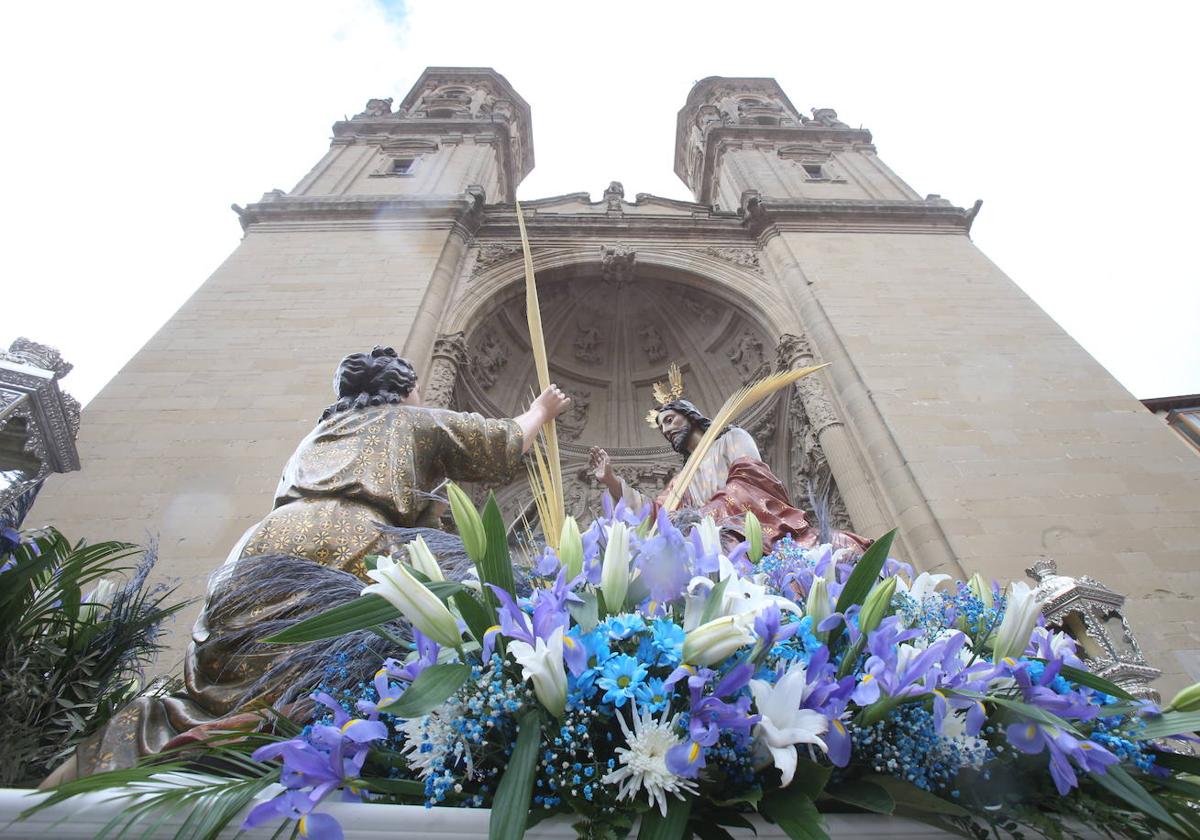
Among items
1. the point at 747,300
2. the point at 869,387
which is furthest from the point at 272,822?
the point at 747,300

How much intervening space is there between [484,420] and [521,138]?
64.2ft

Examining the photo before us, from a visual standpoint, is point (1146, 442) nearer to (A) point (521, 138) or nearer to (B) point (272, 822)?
(B) point (272, 822)

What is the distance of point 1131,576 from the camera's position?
18.9ft

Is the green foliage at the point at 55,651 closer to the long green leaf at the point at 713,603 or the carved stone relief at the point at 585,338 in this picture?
the long green leaf at the point at 713,603

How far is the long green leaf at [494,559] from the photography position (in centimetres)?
141

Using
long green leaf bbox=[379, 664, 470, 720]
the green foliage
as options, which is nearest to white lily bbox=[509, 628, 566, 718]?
long green leaf bbox=[379, 664, 470, 720]

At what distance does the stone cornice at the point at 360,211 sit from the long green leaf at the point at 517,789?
33.8 feet

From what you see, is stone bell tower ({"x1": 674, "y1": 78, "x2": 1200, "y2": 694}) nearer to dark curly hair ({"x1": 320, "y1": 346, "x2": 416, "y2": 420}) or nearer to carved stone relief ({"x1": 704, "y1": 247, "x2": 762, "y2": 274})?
carved stone relief ({"x1": 704, "y1": 247, "x2": 762, "y2": 274})

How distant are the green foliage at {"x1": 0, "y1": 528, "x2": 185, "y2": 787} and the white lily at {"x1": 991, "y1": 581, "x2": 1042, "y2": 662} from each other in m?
2.64

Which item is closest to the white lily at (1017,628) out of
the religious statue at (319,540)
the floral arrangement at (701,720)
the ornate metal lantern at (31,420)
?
the floral arrangement at (701,720)

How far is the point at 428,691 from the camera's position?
3.87 feet

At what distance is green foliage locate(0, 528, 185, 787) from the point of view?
2.13 metres

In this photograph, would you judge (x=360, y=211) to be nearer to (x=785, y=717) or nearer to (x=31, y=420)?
(x=31, y=420)

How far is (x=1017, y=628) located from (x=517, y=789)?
3.77ft
